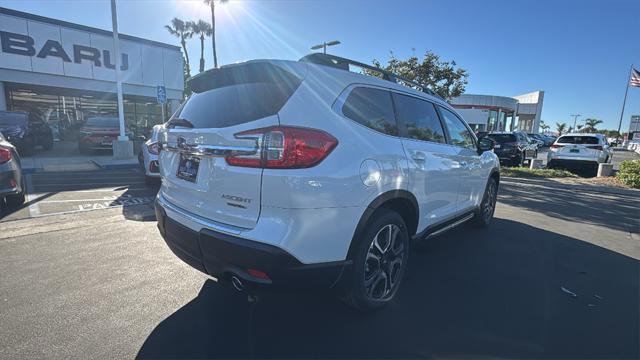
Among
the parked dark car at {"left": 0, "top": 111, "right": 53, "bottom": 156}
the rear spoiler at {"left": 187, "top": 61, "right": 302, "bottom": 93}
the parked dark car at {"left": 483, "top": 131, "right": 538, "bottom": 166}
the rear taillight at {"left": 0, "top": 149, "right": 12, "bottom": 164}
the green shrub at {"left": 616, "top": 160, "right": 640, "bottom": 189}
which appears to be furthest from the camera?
the parked dark car at {"left": 483, "top": 131, "right": 538, "bottom": 166}

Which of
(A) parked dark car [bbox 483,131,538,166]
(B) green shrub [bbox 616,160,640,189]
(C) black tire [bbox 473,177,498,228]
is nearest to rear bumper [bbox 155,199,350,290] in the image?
(C) black tire [bbox 473,177,498,228]

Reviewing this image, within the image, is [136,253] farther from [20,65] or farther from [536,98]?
[536,98]

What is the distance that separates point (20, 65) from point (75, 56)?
8.19ft

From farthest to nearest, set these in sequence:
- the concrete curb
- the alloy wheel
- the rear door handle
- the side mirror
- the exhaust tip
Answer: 1. the concrete curb
2. the side mirror
3. the rear door handle
4. the alloy wheel
5. the exhaust tip

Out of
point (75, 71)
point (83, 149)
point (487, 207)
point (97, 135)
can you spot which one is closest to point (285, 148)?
point (487, 207)

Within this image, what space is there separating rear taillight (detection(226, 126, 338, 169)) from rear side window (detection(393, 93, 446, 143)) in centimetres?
119

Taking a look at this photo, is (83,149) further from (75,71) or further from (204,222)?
(204,222)

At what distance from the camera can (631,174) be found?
9961 millimetres

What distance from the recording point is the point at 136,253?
394 centimetres

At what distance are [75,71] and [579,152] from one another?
24.4 meters

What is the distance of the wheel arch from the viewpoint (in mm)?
2430

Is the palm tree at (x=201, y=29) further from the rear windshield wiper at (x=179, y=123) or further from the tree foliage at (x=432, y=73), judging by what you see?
the rear windshield wiper at (x=179, y=123)

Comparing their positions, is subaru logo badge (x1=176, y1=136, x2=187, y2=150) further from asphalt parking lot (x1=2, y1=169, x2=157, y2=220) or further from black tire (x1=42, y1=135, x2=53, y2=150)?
black tire (x1=42, y1=135, x2=53, y2=150)

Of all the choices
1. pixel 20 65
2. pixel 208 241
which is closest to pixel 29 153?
pixel 20 65
